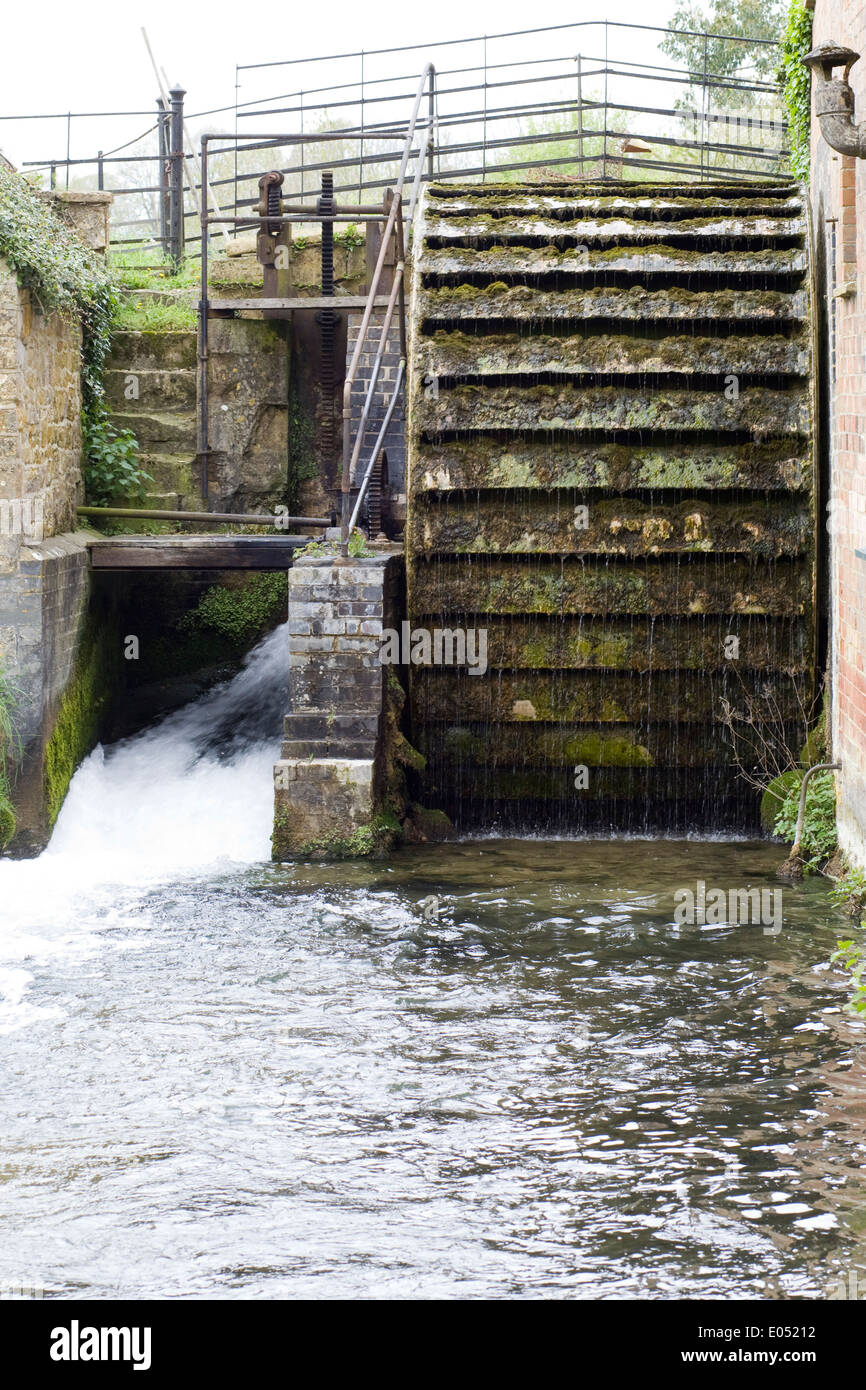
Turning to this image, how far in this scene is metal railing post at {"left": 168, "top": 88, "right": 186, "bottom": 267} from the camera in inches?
498

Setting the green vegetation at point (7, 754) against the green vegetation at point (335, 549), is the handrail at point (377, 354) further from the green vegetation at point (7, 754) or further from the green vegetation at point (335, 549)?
the green vegetation at point (7, 754)

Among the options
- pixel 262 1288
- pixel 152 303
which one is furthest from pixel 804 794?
pixel 152 303

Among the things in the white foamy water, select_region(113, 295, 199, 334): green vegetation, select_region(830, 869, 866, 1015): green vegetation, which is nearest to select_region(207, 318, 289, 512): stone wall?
select_region(113, 295, 199, 334): green vegetation

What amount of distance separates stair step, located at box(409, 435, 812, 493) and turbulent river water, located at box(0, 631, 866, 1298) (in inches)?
80.2

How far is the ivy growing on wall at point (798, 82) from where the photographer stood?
9.18 metres

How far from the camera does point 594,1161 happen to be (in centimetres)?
421

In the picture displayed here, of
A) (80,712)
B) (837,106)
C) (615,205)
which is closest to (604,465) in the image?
(615,205)

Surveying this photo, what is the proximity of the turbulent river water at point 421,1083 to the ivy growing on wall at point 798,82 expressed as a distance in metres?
4.61

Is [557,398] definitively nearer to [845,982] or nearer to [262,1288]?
[845,982]

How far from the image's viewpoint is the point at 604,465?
28.1 feet

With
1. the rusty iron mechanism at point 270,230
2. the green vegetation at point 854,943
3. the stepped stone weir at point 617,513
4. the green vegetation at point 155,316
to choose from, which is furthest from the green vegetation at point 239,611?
the green vegetation at point 854,943

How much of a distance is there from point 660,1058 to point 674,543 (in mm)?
4001

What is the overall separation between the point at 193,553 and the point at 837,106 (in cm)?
462

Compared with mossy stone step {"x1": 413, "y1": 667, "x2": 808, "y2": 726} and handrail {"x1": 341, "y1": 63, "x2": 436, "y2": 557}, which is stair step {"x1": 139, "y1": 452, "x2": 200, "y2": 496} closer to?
handrail {"x1": 341, "y1": 63, "x2": 436, "y2": 557}
